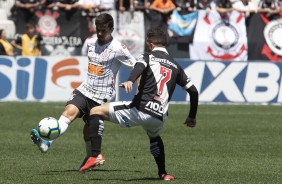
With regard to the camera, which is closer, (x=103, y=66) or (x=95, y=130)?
(x=95, y=130)

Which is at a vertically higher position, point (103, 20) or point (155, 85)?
point (103, 20)

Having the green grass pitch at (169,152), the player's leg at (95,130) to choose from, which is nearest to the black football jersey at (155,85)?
the player's leg at (95,130)

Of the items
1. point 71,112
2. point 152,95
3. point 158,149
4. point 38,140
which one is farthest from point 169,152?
point 152,95

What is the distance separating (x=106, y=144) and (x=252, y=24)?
13300 millimetres

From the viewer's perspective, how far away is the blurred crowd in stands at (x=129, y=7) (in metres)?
26.9

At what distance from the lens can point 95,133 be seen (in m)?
11.1

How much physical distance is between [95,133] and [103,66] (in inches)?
45.3

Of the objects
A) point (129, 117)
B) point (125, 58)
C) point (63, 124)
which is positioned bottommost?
point (63, 124)

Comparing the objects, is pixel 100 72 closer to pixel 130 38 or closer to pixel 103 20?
pixel 103 20

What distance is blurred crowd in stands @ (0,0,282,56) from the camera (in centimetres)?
2692

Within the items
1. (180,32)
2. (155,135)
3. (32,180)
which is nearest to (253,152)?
(155,135)

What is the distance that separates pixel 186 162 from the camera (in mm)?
13086

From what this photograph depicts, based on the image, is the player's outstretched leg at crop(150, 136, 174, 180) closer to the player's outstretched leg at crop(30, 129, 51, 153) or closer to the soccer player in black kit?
the soccer player in black kit

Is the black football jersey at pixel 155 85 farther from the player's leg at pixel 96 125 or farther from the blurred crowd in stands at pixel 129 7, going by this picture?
the blurred crowd in stands at pixel 129 7
